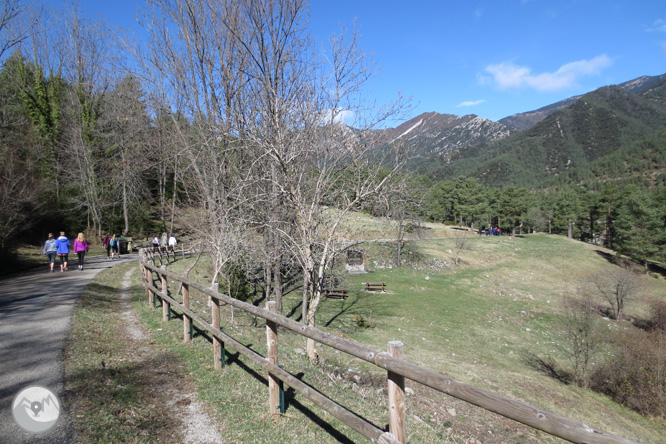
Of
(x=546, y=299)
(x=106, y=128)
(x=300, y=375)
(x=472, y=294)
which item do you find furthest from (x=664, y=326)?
(x=106, y=128)

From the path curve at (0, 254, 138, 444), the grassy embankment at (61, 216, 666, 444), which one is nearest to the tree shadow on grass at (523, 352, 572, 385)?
the grassy embankment at (61, 216, 666, 444)

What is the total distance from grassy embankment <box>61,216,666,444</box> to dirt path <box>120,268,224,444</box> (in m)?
0.12

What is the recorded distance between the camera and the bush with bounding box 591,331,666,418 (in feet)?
45.6

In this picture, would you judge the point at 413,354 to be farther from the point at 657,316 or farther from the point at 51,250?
the point at 657,316

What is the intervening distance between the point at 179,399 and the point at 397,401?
2985 millimetres

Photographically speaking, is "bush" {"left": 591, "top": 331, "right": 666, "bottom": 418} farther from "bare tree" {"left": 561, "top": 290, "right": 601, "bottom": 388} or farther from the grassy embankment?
the grassy embankment

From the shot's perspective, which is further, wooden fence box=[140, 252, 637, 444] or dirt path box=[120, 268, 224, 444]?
dirt path box=[120, 268, 224, 444]

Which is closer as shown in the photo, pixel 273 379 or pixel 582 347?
pixel 273 379

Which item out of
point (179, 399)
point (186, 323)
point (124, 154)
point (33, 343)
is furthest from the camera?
point (124, 154)

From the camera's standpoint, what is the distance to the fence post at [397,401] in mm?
2650

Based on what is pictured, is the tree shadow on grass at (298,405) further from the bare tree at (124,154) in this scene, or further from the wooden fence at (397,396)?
the bare tree at (124,154)
